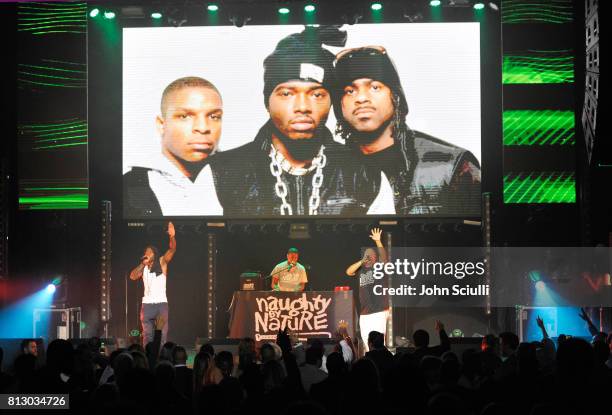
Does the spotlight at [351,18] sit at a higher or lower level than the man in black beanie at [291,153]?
higher

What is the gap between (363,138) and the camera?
46.1ft

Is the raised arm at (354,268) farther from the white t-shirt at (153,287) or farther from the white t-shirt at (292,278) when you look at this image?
the white t-shirt at (153,287)

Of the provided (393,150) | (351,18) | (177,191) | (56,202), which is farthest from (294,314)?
(351,18)

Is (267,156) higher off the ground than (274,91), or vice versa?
(274,91)

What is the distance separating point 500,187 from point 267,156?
11.9 feet

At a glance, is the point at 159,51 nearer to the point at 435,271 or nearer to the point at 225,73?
the point at 225,73

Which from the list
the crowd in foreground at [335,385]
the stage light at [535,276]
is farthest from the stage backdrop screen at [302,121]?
the crowd in foreground at [335,385]

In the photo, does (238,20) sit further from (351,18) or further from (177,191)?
(177,191)

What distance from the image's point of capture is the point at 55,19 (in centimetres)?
1422

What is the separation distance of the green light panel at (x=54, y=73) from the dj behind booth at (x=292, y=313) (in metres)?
4.13

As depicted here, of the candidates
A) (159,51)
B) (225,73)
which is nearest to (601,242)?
(225,73)

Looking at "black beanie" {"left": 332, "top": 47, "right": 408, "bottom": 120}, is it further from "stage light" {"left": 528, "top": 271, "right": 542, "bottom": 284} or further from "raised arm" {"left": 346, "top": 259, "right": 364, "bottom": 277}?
"stage light" {"left": 528, "top": 271, "right": 542, "bottom": 284}

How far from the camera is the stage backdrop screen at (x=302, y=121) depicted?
45.8 feet

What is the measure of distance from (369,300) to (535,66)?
423 cm
